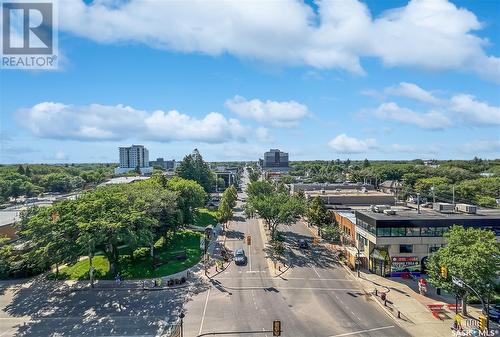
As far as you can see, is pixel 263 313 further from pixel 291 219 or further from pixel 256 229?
pixel 256 229

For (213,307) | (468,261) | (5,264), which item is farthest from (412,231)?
(5,264)

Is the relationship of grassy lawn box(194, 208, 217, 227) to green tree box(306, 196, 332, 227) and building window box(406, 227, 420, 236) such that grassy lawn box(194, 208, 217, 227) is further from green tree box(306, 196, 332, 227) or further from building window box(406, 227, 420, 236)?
building window box(406, 227, 420, 236)

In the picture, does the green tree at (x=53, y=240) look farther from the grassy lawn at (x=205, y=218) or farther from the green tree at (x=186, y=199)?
the grassy lawn at (x=205, y=218)

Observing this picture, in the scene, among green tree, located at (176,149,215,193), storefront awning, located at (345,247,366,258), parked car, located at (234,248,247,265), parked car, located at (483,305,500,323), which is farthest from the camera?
green tree, located at (176,149,215,193)

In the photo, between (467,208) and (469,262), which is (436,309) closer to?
(469,262)

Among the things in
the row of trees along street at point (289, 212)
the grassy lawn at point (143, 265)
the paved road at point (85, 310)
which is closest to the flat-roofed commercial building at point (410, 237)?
the row of trees along street at point (289, 212)

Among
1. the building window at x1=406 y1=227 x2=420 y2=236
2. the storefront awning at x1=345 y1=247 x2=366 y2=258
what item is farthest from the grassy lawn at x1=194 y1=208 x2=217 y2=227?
the building window at x1=406 y1=227 x2=420 y2=236
